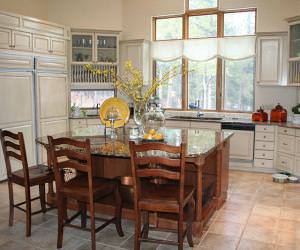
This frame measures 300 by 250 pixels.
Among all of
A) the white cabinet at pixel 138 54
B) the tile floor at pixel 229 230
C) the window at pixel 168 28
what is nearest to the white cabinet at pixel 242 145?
the tile floor at pixel 229 230

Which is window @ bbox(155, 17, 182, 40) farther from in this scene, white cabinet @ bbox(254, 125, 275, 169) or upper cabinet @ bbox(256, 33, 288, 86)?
white cabinet @ bbox(254, 125, 275, 169)

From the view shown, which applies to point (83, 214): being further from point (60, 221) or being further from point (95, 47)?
point (95, 47)

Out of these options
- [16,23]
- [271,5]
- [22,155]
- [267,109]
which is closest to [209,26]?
[271,5]

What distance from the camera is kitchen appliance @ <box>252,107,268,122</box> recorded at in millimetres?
6156

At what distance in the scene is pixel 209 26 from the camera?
689 centimetres

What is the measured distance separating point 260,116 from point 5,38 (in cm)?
431

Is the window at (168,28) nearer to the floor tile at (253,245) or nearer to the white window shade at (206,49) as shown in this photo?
the white window shade at (206,49)

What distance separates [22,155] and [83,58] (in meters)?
4.00

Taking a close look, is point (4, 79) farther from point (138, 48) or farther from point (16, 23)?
point (138, 48)

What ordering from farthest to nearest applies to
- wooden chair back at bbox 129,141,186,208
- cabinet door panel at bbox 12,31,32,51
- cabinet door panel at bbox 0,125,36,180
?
cabinet door panel at bbox 0,125,36,180
cabinet door panel at bbox 12,31,32,51
wooden chair back at bbox 129,141,186,208

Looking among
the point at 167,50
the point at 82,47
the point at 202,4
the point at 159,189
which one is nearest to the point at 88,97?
the point at 82,47

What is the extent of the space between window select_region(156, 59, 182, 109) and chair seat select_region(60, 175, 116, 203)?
4175 mm

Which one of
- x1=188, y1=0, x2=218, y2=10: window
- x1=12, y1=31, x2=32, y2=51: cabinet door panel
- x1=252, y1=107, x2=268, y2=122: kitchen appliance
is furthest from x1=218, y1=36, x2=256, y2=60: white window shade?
x1=12, y1=31, x2=32, y2=51: cabinet door panel

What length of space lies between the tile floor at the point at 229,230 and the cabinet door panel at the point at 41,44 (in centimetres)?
248
